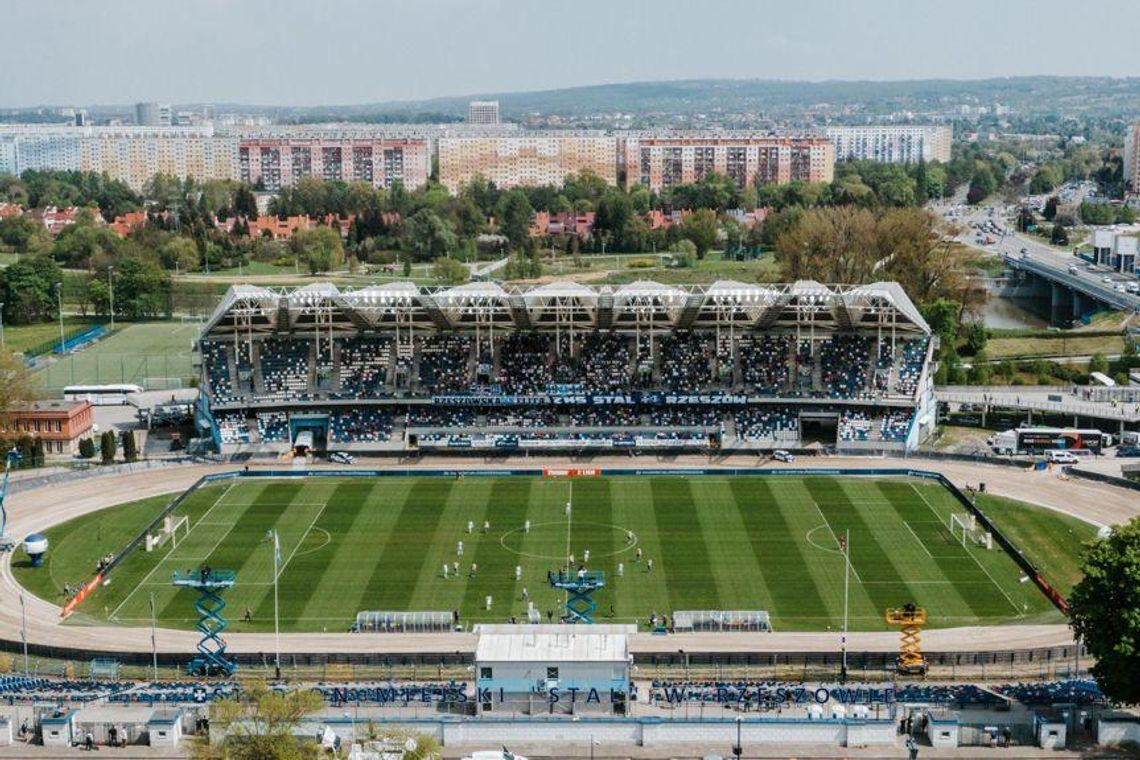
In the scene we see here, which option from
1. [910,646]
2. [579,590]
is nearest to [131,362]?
[579,590]

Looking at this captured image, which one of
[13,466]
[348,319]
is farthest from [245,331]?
[13,466]

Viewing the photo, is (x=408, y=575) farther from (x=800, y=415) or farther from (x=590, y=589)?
(x=800, y=415)

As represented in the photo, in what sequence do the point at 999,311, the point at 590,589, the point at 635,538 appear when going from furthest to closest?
the point at 999,311 < the point at 635,538 < the point at 590,589

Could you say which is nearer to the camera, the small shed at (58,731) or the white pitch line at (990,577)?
the small shed at (58,731)

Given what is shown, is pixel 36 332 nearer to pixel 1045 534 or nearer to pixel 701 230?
pixel 701 230

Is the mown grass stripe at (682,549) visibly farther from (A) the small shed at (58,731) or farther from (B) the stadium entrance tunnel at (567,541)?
(A) the small shed at (58,731)

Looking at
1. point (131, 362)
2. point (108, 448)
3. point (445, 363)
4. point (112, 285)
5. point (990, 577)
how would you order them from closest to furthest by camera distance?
1. point (990, 577)
2. point (108, 448)
3. point (445, 363)
4. point (131, 362)
5. point (112, 285)

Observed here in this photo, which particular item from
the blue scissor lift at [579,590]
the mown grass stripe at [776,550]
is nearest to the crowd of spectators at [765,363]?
the mown grass stripe at [776,550]
